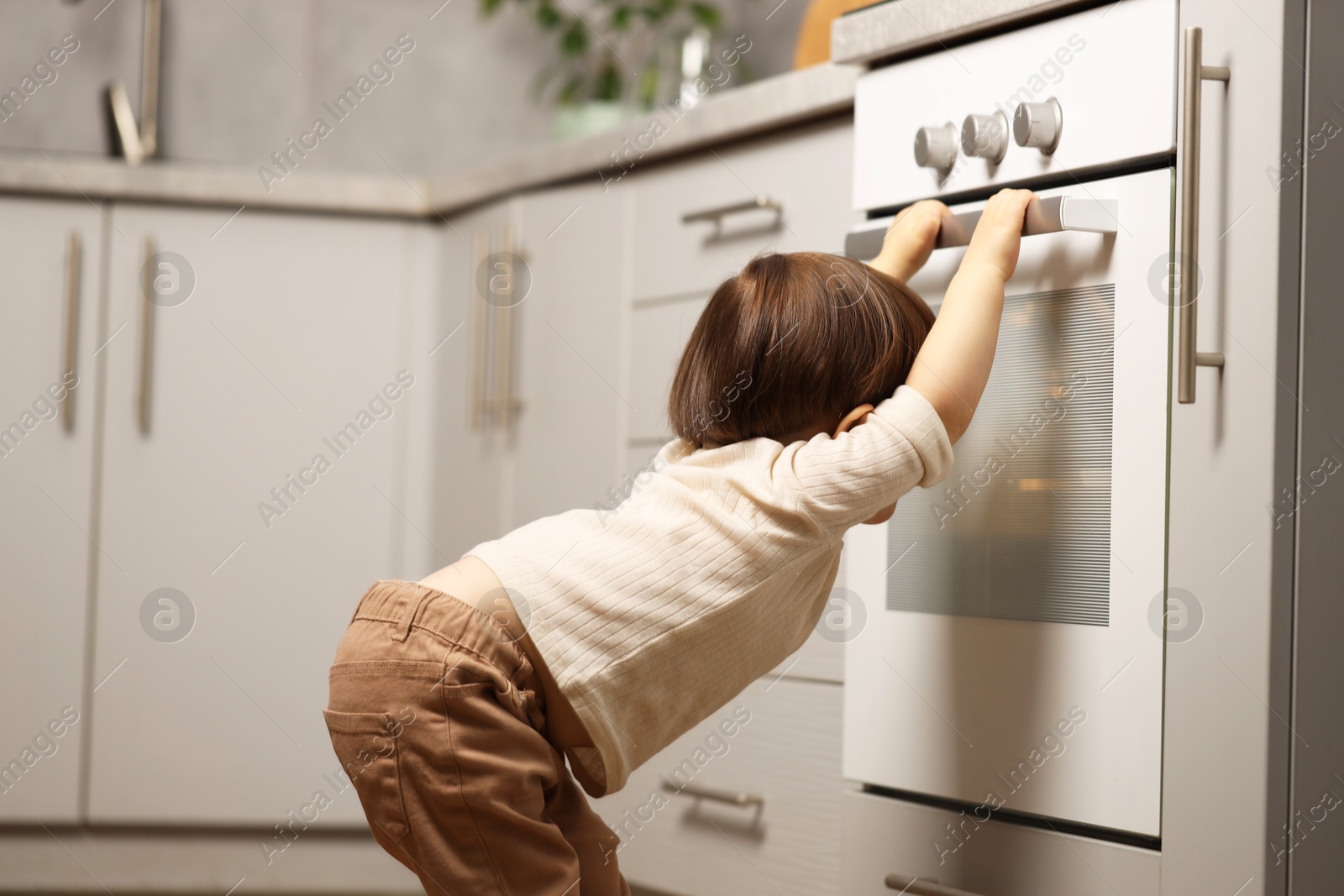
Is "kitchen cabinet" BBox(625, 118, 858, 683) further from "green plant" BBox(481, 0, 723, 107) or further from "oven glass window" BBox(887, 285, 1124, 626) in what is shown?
"green plant" BBox(481, 0, 723, 107)

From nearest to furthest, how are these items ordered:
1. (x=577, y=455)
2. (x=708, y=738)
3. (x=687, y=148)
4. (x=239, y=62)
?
(x=708, y=738) → (x=687, y=148) → (x=577, y=455) → (x=239, y=62)

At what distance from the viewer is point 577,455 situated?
161 centimetres

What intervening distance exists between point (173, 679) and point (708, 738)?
885 mm

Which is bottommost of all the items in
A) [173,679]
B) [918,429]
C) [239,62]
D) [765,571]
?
[173,679]

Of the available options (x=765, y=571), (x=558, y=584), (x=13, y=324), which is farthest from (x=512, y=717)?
(x=13, y=324)

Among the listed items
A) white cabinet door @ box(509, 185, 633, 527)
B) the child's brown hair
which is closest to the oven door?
the child's brown hair

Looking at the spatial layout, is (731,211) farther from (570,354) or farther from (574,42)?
(574,42)

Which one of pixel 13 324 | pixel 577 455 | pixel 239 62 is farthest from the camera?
pixel 239 62

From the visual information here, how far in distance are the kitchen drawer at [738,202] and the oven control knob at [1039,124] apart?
296mm

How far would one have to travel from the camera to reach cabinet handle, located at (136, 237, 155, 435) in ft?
5.90

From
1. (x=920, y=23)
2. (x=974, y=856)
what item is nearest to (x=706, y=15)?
(x=920, y=23)

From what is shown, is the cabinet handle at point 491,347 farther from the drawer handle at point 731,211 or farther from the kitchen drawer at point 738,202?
the drawer handle at point 731,211

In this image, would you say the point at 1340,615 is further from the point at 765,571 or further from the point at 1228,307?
the point at 765,571

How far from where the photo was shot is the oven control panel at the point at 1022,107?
0.89 meters
